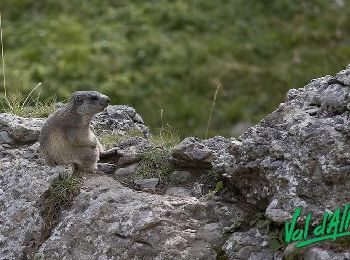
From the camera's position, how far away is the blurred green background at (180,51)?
13.8 m

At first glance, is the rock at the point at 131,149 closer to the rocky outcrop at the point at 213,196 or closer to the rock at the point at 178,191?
the rocky outcrop at the point at 213,196

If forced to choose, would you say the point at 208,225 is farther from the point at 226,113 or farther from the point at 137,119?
the point at 226,113

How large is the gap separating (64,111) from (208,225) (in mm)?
2103

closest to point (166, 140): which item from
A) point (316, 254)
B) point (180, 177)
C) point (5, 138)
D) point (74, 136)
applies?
point (180, 177)

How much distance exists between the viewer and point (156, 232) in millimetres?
5914

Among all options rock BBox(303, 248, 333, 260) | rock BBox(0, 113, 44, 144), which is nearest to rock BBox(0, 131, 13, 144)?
rock BBox(0, 113, 44, 144)

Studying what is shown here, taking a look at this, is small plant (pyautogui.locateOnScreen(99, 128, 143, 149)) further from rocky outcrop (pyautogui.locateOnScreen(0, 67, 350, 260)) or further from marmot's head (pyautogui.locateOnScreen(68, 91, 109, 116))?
rocky outcrop (pyautogui.locateOnScreen(0, 67, 350, 260))

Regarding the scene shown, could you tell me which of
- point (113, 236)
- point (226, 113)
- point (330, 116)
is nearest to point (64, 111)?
point (113, 236)

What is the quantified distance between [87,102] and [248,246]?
8.12 ft

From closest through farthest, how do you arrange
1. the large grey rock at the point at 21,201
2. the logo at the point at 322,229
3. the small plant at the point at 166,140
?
the logo at the point at 322,229 → the large grey rock at the point at 21,201 → the small plant at the point at 166,140

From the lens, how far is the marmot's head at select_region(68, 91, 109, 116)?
7277mm

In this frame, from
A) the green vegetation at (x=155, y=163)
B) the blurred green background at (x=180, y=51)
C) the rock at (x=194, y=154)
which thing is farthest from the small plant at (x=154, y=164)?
the blurred green background at (x=180, y=51)

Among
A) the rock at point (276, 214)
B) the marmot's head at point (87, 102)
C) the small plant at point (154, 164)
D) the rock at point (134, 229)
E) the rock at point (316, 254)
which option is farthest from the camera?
the marmot's head at point (87, 102)

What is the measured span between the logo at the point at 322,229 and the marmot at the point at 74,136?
2.32 metres
